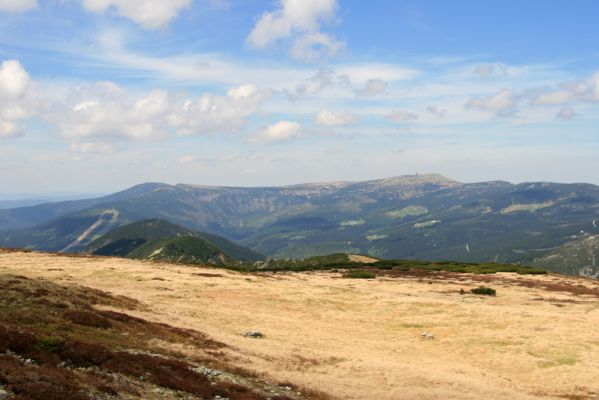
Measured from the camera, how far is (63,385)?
19.3 meters

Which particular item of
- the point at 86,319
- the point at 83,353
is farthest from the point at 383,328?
the point at 83,353

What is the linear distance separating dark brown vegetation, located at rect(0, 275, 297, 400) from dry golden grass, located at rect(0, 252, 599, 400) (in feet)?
19.9

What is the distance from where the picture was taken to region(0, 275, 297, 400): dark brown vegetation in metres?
19.8

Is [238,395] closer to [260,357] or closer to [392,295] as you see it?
[260,357]

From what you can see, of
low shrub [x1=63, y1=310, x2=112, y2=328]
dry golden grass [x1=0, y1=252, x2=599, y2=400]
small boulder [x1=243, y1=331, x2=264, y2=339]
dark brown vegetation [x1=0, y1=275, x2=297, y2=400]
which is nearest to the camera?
dark brown vegetation [x1=0, y1=275, x2=297, y2=400]

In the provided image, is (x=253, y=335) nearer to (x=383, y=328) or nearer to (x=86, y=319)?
(x=86, y=319)

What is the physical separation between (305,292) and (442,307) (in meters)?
21.4

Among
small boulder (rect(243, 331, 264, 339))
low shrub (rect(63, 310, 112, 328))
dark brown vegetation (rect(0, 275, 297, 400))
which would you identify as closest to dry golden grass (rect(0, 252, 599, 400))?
small boulder (rect(243, 331, 264, 339))

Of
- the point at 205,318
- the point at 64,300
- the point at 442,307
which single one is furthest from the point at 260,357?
the point at 442,307

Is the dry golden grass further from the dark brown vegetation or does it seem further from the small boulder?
the dark brown vegetation

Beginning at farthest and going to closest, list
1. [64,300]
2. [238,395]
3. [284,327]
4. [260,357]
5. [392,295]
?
[392,295] → [284,327] → [64,300] → [260,357] → [238,395]

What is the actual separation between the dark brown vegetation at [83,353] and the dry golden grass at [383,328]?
6076 millimetres

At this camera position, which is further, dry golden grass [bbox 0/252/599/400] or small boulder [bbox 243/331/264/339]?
small boulder [bbox 243/331/264/339]

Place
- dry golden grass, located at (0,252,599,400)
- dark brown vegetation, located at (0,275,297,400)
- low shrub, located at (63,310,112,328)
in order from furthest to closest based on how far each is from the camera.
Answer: low shrub, located at (63,310,112,328) < dry golden grass, located at (0,252,599,400) < dark brown vegetation, located at (0,275,297,400)
